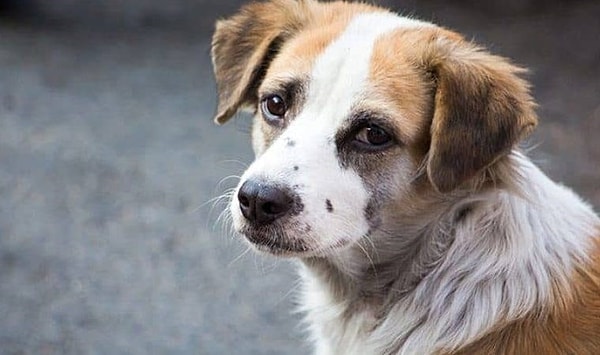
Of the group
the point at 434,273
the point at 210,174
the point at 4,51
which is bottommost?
the point at 4,51

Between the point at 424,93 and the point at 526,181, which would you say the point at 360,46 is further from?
the point at 526,181

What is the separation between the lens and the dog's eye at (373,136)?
2014 millimetres

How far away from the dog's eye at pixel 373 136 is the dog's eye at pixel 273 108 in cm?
19

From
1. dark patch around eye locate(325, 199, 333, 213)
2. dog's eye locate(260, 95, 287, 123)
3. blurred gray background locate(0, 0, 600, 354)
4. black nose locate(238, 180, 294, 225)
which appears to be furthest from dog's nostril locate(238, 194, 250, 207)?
blurred gray background locate(0, 0, 600, 354)

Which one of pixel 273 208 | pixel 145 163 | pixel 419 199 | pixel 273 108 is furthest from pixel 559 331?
pixel 145 163

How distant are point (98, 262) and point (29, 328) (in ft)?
1.33

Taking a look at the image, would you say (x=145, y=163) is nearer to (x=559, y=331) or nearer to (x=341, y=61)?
(x=341, y=61)

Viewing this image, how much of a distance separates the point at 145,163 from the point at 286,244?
2.12 m

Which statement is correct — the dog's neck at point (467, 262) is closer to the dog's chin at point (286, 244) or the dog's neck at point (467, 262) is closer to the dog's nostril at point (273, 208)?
the dog's chin at point (286, 244)

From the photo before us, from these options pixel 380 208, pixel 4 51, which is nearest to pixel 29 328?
pixel 380 208

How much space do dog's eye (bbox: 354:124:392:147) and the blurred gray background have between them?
118cm

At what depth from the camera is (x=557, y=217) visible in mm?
2105

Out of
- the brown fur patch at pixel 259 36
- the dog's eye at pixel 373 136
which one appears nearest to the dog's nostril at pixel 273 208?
the dog's eye at pixel 373 136

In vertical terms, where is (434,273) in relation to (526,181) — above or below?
below
